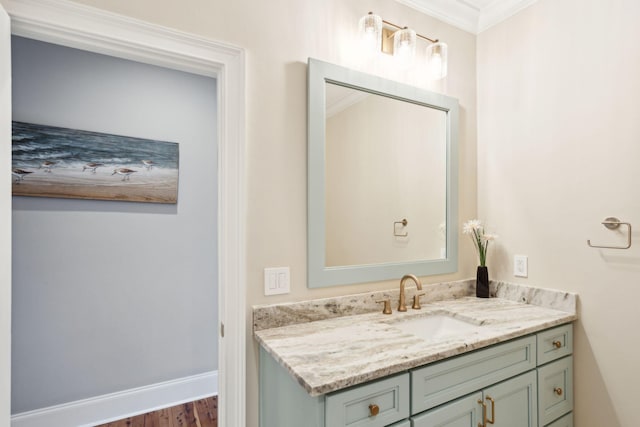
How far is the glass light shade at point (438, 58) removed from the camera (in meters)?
1.81

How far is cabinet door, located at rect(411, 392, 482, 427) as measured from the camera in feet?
3.64

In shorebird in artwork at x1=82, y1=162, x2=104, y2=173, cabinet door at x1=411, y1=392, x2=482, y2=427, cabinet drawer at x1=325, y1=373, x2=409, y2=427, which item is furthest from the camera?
shorebird in artwork at x1=82, y1=162, x2=104, y2=173

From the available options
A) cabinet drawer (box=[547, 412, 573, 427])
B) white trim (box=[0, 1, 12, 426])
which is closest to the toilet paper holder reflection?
cabinet drawer (box=[547, 412, 573, 427])

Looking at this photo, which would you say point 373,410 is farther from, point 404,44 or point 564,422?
point 404,44

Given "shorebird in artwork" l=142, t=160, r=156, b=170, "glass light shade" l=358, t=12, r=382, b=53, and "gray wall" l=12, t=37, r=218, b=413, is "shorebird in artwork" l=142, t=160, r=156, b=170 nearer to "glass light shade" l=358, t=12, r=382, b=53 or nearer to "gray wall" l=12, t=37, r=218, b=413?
"gray wall" l=12, t=37, r=218, b=413

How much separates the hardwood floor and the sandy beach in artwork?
1.53 m

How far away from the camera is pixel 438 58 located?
5.95 feet

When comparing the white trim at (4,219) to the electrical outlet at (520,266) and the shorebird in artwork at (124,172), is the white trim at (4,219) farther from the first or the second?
the electrical outlet at (520,266)

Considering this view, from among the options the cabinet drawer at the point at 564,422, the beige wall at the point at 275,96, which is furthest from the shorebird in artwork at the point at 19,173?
the cabinet drawer at the point at 564,422

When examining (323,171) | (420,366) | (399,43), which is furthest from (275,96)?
(420,366)

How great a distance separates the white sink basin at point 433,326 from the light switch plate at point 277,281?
55 centimetres

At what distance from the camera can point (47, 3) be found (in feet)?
3.50

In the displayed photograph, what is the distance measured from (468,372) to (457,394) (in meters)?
0.09

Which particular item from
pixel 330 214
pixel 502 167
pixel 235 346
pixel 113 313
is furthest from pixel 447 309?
pixel 113 313
